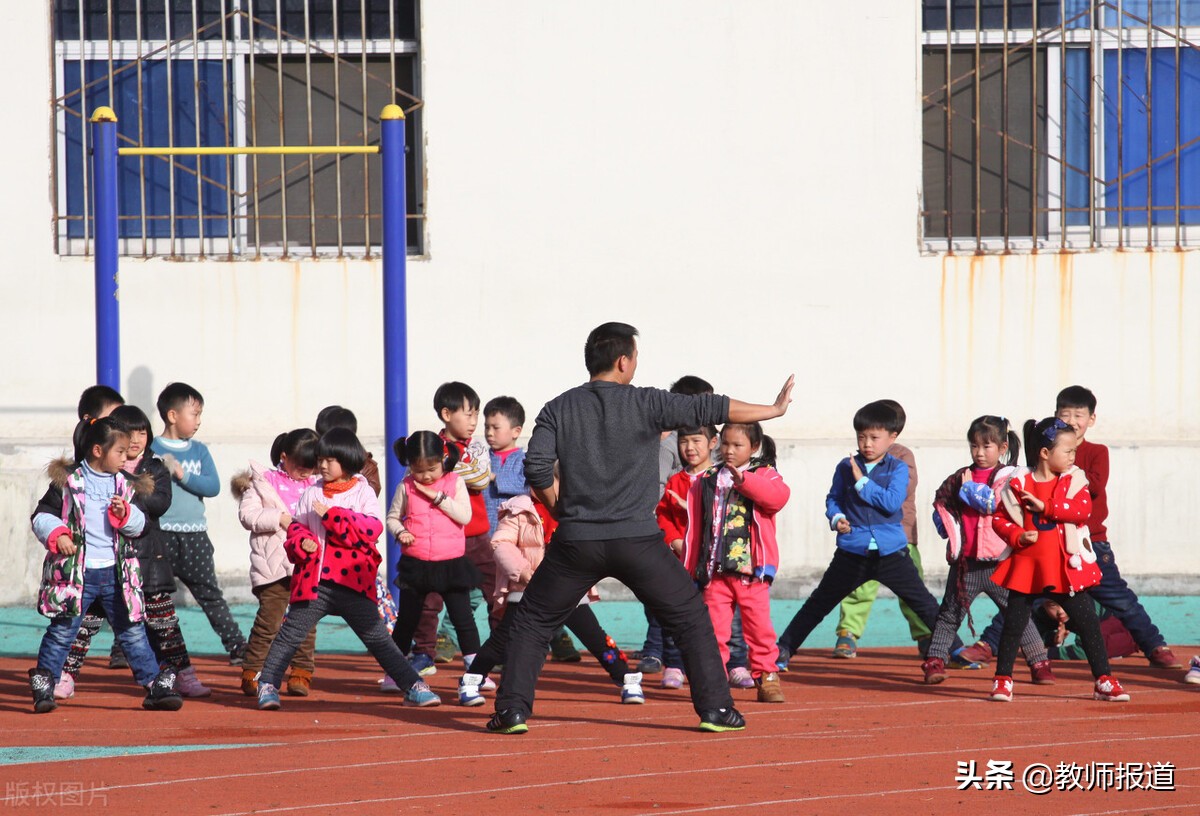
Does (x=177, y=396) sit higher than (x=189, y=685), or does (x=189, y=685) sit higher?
(x=177, y=396)

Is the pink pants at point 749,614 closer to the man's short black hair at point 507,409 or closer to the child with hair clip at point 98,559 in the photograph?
the man's short black hair at point 507,409

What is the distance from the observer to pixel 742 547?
6.86 metres

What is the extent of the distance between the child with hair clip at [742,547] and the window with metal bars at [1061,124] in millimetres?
4134

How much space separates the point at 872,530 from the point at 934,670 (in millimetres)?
736

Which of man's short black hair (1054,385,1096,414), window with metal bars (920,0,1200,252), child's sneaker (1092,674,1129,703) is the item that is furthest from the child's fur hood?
window with metal bars (920,0,1200,252)

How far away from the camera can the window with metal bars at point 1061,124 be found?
34.5ft

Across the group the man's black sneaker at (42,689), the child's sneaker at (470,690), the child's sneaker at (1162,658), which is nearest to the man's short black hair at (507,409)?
the child's sneaker at (470,690)

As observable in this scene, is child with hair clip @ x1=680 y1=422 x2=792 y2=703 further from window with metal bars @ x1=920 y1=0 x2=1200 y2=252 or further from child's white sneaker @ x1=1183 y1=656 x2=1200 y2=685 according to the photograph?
window with metal bars @ x1=920 y1=0 x2=1200 y2=252

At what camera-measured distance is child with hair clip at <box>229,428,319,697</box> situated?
7.05 metres

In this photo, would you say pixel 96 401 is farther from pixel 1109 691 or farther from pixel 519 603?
pixel 1109 691

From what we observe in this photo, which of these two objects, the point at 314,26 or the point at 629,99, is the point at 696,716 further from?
the point at 314,26

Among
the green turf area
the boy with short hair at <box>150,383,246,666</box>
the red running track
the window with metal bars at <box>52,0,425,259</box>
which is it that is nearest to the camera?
the red running track

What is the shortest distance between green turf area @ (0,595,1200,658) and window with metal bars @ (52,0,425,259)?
2.63 meters

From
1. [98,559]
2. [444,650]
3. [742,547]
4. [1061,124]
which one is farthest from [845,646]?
[1061,124]
